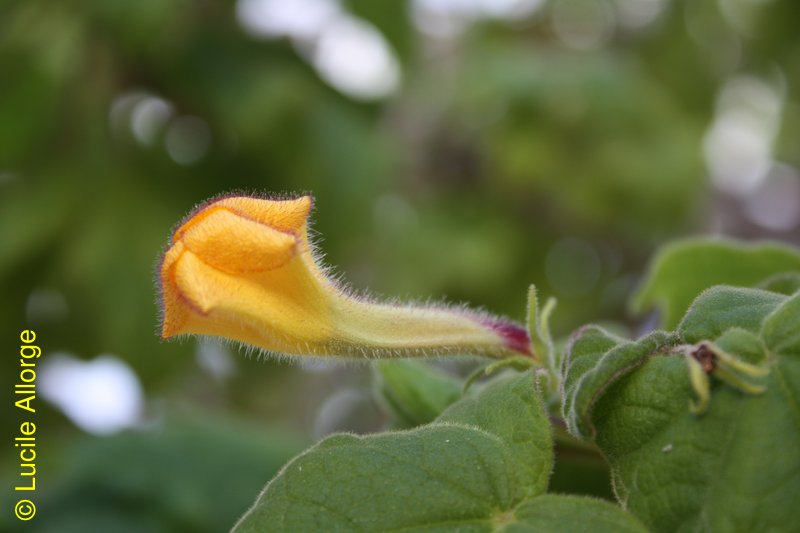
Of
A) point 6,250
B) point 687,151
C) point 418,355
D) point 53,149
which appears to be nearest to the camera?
point 418,355

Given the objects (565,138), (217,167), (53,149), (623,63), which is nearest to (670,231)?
(565,138)

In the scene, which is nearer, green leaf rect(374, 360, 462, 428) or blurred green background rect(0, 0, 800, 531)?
green leaf rect(374, 360, 462, 428)

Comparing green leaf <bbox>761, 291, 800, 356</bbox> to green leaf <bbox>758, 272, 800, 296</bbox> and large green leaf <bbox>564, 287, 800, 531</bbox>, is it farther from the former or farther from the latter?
green leaf <bbox>758, 272, 800, 296</bbox>

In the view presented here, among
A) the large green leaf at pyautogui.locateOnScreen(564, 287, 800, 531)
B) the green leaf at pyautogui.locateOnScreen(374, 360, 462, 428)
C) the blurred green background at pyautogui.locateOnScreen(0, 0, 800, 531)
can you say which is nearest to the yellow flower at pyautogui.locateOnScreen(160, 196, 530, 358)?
the green leaf at pyautogui.locateOnScreen(374, 360, 462, 428)

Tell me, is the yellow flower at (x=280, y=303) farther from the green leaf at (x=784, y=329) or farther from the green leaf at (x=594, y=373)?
the green leaf at (x=784, y=329)

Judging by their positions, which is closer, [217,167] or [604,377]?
[604,377]

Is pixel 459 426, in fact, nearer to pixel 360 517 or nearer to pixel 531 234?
pixel 360 517
